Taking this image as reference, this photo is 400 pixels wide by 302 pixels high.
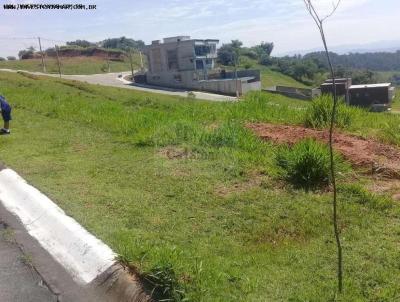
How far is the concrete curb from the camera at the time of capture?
11.8ft

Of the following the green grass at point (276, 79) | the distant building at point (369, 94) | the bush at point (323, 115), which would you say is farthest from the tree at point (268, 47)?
the bush at point (323, 115)

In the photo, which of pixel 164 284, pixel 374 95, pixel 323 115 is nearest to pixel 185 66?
pixel 374 95

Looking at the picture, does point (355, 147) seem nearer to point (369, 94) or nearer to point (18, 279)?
point (18, 279)

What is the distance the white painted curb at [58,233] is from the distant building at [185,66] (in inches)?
2250

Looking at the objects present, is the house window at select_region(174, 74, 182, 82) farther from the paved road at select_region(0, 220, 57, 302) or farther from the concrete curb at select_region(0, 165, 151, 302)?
the paved road at select_region(0, 220, 57, 302)

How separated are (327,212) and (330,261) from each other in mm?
1028

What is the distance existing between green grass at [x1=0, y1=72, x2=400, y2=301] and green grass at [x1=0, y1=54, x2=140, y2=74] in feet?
227

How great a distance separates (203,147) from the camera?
7375 millimetres

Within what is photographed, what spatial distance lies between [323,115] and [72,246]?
5.66 metres

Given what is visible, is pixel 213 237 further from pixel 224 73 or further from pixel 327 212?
pixel 224 73

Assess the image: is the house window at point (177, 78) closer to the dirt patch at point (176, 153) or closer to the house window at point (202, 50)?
the house window at point (202, 50)

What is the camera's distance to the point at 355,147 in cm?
664

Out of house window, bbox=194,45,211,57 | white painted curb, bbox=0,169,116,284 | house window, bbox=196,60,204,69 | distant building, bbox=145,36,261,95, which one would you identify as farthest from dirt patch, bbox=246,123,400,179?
house window, bbox=194,45,211,57

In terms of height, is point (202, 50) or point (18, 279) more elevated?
point (202, 50)
